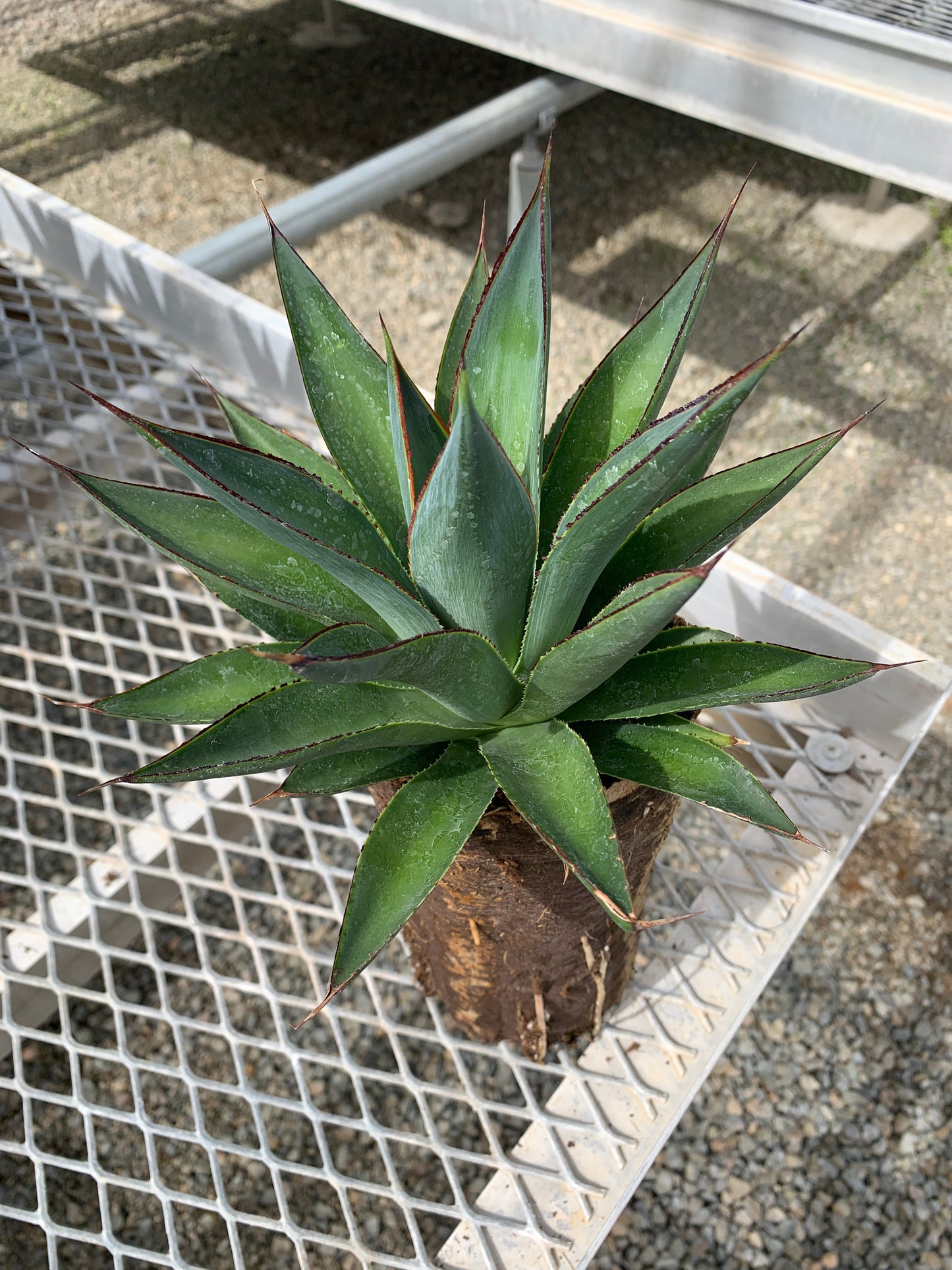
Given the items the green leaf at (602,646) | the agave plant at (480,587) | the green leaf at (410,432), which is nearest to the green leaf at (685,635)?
the agave plant at (480,587)

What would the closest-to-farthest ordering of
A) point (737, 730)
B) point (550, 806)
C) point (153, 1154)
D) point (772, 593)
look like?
point (550, 806), point (153, 1154), point (772, 593), point (737, 730)

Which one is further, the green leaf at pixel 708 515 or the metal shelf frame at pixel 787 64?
the metal shelf frame at pixel 787 64

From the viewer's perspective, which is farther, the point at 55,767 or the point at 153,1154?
the point at 55,767

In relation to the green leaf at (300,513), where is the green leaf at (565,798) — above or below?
below

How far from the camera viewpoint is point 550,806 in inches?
25.9

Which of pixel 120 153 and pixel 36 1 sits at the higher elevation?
pixel 36 1

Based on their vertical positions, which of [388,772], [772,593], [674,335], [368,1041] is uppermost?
[674,335]

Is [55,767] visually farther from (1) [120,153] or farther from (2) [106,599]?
(1) [120,153]

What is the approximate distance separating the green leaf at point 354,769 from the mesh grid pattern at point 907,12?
129cm

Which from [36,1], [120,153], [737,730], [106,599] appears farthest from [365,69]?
[737,730]

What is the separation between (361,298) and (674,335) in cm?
218

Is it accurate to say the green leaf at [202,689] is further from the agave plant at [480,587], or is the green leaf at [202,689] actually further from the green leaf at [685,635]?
the green leaf at [685,635]

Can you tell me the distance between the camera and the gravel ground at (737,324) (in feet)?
4.19

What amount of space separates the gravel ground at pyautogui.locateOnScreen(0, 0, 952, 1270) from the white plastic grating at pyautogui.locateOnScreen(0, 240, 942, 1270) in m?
0.26
